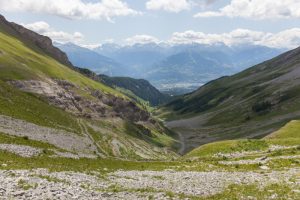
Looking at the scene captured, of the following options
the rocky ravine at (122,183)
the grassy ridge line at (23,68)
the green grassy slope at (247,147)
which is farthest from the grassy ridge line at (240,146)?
the grassy ridge line at (23,68)

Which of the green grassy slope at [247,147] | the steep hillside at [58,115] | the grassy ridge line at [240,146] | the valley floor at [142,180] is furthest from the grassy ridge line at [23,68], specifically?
the valley floor at [142,180]

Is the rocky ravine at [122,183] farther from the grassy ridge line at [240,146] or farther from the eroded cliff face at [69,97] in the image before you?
the eroded cliff face at [69,97]

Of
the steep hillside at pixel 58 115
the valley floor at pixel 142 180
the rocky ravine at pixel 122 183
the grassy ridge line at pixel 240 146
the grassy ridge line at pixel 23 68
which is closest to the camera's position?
the rocky ravine at pixel 122 183

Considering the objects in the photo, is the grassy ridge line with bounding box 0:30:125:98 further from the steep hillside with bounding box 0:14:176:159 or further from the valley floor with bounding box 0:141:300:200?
the valley floor with bounding box 0:141:300:200

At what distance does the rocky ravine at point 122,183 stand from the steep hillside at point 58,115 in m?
19.9

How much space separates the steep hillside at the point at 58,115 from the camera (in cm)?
7707

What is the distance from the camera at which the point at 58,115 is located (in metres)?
117

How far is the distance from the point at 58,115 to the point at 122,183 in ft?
Result: 274

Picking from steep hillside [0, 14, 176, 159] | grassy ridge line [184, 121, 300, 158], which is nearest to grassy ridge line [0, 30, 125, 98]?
steep hillside [0, 14, 176, 159]

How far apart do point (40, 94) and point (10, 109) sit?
60502 millimetres

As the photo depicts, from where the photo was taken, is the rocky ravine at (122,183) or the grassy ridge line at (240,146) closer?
the rocky ravine at (122,183)

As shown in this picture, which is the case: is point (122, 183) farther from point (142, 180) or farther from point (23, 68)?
point (23, 68)

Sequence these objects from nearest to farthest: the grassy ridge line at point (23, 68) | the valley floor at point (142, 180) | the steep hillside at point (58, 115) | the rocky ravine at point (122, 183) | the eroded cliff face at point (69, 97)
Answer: the rocky ravine at point (122, 183), the valley floor at point (142, 180), the steep hillside at point (58, 115), the eroded cliff face at point (69, 97), the grassy ridge line at point (23, 68)

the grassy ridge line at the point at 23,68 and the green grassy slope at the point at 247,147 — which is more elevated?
the grassy ridge line at the point at 23,68
